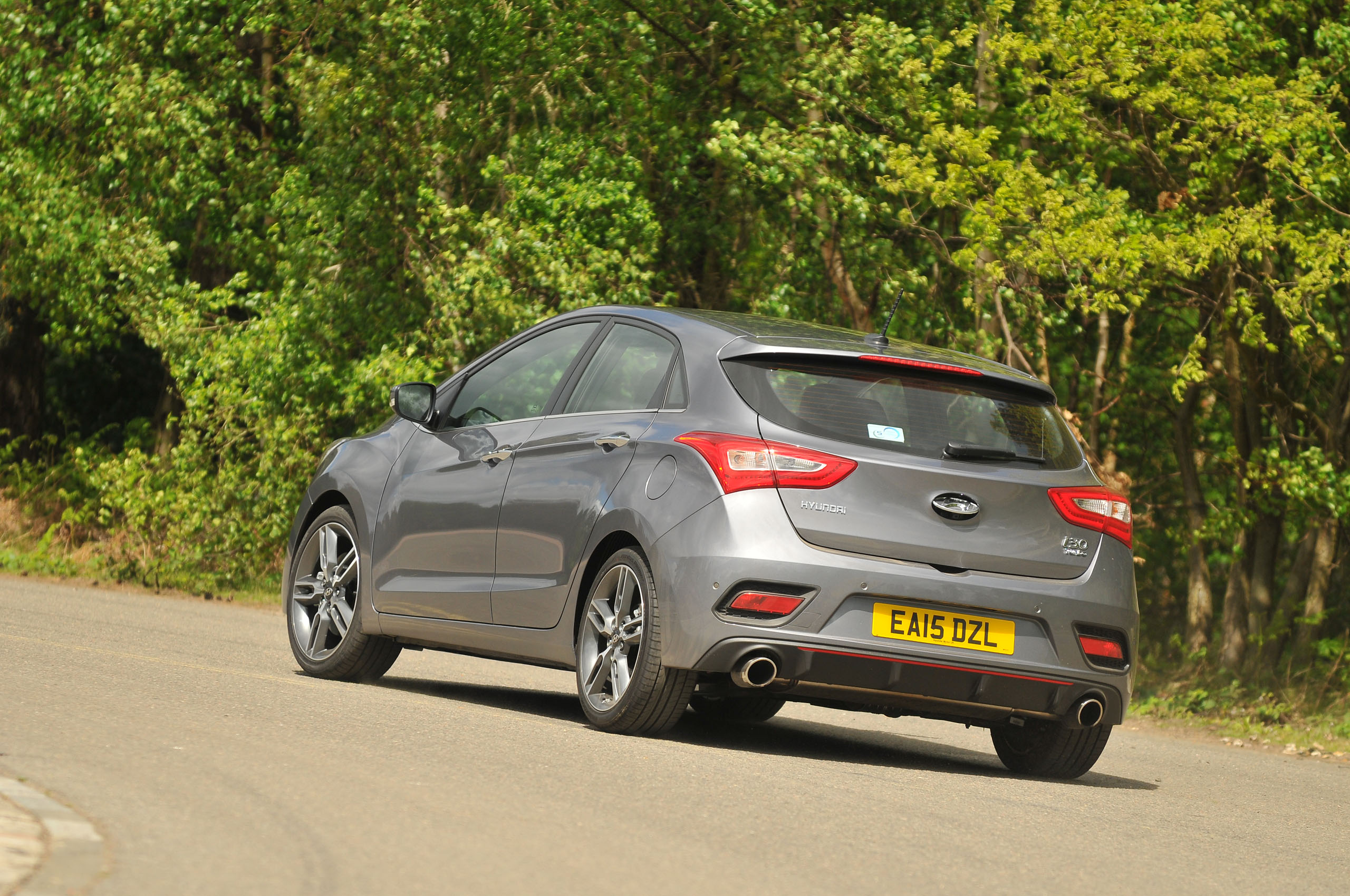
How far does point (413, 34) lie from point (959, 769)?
10949mm

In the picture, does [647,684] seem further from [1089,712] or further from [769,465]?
[1089,712]

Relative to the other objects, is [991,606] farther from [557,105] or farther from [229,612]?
[557,105]

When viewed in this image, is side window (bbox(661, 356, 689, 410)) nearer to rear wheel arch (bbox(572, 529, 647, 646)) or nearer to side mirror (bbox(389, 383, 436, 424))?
rear wheel arch (bbox(572, 529, 647, 646))

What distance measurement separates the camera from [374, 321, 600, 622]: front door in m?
8.07

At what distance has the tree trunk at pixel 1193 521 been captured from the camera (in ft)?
63.4

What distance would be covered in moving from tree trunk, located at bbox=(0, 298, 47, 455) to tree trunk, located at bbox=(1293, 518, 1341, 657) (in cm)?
1618

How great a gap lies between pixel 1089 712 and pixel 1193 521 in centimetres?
1211

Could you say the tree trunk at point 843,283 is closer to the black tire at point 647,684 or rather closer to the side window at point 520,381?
the side window at point 520,381

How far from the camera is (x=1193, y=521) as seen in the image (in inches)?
736

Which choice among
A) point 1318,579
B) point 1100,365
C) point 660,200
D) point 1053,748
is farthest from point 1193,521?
point 1053,748

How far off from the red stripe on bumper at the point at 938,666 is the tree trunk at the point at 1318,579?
10689 mm

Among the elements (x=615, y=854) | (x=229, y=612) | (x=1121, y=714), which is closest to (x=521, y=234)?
(x=229, y=612)

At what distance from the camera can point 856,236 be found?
16281mm

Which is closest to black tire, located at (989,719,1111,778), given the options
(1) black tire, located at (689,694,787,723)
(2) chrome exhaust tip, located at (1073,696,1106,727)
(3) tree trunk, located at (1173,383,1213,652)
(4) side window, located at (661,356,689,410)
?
(2) chrome exhaust tip, located at (1073,696,1106,727)
